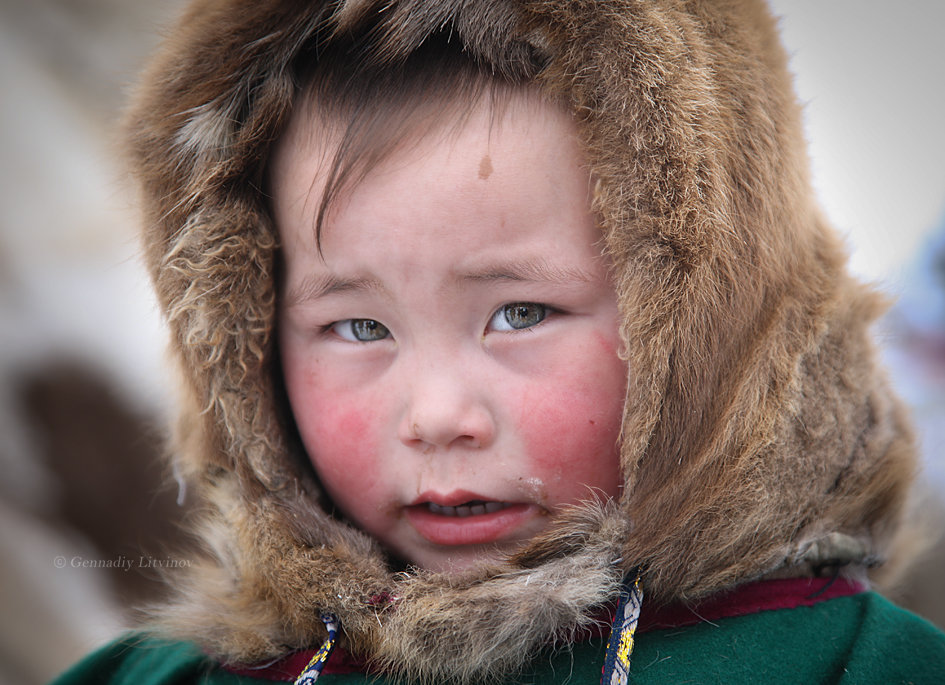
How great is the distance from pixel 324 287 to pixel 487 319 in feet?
0.79

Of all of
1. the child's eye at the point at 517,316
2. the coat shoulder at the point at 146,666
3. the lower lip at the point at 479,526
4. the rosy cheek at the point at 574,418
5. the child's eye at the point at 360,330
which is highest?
the child's eye at the point at 517,316

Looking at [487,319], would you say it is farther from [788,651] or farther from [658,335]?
[788,651]

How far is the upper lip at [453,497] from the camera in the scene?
969 mm

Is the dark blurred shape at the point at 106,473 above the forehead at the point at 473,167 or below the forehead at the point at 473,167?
below

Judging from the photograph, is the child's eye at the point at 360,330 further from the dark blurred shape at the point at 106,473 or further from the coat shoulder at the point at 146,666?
the dark blurred shape at the point at 106,473

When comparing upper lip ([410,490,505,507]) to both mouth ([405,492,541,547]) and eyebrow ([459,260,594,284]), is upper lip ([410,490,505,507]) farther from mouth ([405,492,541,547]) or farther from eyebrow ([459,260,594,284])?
eyebrow ([459,260,594,284])

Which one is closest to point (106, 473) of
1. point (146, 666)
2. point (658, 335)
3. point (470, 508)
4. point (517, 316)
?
point (146, 666)

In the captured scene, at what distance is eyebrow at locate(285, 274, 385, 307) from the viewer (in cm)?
99

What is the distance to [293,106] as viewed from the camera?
1.08 metres

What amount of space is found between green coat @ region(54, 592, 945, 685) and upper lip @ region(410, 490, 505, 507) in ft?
0.70

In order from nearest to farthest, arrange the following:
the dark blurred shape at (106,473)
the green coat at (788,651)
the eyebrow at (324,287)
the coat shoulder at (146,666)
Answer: the green coat at (788,651)
the eyebrow at (324,287)
the coat shoulder at (146,666)
the dark blurred shape at (106,473)

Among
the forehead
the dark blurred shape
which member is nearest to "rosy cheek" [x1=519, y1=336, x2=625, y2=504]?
the forehead

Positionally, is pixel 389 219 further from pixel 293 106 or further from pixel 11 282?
pixel 11 282

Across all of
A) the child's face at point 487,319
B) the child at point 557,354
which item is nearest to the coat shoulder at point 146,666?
the child at point 557,354
